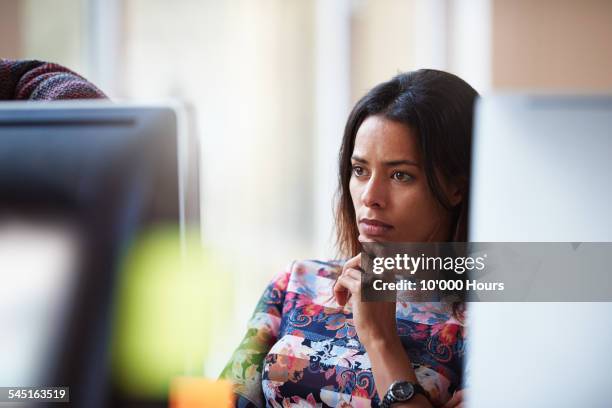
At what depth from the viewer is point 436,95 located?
99 cm

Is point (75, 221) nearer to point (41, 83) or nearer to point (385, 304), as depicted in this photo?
point (385, 304)

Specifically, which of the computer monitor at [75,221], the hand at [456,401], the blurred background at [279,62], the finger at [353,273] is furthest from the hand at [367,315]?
the blurred background at [279,62]

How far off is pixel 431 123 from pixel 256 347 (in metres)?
0.45

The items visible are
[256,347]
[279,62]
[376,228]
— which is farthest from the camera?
[279,62]

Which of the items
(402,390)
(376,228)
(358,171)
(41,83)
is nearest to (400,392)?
(402,390)

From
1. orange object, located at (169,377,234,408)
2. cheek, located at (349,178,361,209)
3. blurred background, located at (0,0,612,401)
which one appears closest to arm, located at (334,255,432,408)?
cheek, located at (349,178,361,209)

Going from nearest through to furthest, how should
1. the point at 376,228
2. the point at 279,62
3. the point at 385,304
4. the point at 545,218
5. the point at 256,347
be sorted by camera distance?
1. the point at 545,218
2. the point at 385,304
3. the point at 376,228
4. the point at 256,347
5. the point at 279,62

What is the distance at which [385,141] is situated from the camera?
97 cm

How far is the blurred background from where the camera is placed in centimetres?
274

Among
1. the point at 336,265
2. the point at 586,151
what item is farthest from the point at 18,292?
the point at 336,265

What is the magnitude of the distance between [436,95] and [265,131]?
7.22ft

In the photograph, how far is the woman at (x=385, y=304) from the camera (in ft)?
2.93

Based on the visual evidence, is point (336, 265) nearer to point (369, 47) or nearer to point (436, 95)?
point (436, 95)

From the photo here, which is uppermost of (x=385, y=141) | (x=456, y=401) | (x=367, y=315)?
(x=385, y=141)
